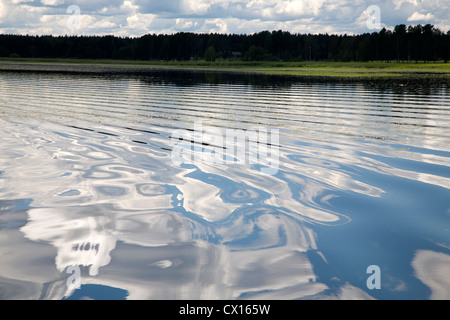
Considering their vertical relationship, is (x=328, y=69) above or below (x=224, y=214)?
above

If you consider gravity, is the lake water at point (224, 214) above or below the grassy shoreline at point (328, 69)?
below

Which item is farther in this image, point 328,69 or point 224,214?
point 328,69

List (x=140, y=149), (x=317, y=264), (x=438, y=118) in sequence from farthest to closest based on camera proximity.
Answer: (x=438, y=118), (x=140, y=149), (x=317, y=264)

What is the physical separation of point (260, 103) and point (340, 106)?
17.4 ft

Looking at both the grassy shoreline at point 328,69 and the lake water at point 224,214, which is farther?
the grassy shoreline at point 328,69

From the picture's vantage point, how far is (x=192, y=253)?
6.85 m

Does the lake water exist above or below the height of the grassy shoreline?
below

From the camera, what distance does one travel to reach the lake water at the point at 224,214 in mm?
5988

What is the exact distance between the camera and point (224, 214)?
28.3 feet

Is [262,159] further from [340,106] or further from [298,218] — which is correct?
[340,106]

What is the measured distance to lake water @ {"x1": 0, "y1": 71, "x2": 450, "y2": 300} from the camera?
5.99 meters

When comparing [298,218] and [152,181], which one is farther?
[152,181]

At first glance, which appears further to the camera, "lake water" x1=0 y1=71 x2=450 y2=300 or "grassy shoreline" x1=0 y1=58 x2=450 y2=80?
"grassy shoreline" x1=0 y1=58 x2=450 y2=80
